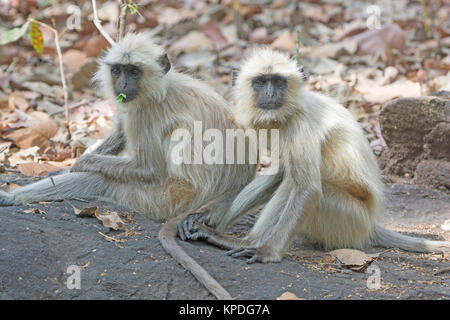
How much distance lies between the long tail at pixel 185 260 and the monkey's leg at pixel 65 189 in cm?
67

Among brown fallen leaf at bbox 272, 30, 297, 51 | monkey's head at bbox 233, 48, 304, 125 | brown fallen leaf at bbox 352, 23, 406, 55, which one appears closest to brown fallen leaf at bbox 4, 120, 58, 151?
monkey's head at bbox 233, 48, 304, 125

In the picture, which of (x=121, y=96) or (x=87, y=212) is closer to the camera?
(x=87, y=212)

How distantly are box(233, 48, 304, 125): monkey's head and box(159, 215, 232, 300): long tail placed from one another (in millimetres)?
924

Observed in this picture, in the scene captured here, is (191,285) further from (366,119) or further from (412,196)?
(366,119)

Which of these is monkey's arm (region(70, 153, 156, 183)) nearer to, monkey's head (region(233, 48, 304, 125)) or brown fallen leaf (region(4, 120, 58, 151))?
monkey's head (region(233, 48, 304, 125))

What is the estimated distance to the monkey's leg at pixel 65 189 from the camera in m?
4.17

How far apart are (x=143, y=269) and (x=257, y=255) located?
755 mm

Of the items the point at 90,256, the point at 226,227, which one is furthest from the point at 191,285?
the point at 226,227

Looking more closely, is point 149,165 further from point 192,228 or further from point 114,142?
point 114,142

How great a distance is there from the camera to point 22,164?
208 inches

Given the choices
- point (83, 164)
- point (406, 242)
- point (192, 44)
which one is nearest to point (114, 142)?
point (83, 164)

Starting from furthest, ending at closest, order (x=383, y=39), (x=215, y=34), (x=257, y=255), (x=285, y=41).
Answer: (x=215, y=34)
(x=285, y=41)
(x=383, y=39)
(x=257, y=255)

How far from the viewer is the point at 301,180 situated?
381 centimetres

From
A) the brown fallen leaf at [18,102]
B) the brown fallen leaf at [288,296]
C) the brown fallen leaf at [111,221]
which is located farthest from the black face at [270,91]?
the brown fallen leaf at [18,102]
